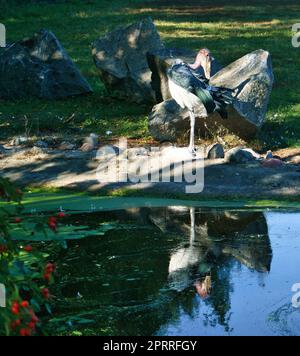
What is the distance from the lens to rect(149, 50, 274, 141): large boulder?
16.2 metres

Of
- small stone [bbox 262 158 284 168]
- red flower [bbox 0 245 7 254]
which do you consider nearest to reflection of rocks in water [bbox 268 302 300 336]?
red flower [bbox 0 245 7 254]

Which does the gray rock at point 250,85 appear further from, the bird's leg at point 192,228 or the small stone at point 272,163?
the bird's leg at point 192,228

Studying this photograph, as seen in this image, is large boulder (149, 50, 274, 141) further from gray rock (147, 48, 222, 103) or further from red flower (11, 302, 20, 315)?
red flower (11, 302, 20, 315)

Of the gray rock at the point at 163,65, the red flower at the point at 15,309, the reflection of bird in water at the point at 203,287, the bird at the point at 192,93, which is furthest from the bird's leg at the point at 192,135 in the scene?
the red flower at the point at 15,309

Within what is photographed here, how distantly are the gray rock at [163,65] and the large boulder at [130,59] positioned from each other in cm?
76

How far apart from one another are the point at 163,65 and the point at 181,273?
8.39 m

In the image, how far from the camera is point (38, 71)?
65.1 ft

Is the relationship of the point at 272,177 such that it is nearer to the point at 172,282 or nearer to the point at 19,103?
the point at 172,282

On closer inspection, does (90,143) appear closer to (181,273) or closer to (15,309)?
(181,273)

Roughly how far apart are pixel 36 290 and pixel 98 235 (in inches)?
215

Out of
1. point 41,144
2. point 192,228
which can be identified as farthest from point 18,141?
point 192,228

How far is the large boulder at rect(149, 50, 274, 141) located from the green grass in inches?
18.7

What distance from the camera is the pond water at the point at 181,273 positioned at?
8.41 metres

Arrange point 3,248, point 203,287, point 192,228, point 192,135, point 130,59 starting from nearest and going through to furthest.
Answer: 1. point 3,248
2. point 203,287
3. point 192,228
4. point 192,135
5. point 130,59
